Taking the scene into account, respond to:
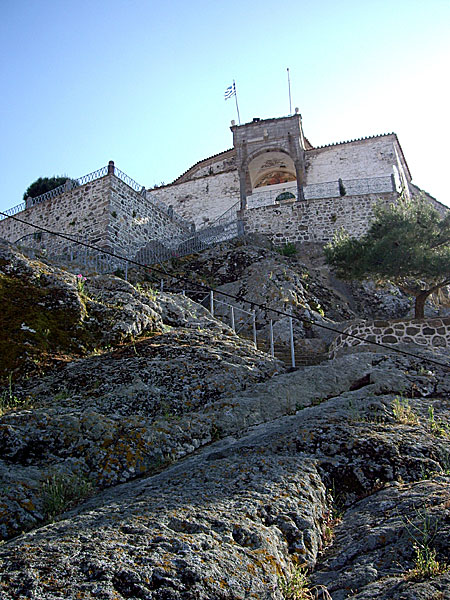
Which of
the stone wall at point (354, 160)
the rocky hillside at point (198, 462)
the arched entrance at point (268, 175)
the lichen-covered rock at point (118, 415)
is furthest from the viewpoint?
the stone wall at point (354, 160)

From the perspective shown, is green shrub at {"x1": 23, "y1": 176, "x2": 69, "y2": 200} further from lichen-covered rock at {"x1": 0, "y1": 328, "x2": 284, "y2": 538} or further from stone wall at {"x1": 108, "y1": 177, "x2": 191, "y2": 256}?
lichen-covered rock at {"x1": 0, "y1": 328, "x2": 284, "y2": 538}

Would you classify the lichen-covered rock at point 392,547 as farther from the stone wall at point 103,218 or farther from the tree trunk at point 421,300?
the stone wall at point 103,218

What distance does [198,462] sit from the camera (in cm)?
484

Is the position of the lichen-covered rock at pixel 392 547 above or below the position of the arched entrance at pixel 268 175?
below

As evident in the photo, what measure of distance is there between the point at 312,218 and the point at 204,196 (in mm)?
8258

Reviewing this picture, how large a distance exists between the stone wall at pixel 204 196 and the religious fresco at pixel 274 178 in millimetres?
2125

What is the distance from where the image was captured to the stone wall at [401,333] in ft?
41.0

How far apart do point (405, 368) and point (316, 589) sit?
5.42m

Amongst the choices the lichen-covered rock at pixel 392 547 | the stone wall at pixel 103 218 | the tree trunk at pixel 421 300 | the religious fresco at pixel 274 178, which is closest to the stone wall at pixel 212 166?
the religious fresco at pixel 274 178

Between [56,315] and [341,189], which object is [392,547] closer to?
[56,315]

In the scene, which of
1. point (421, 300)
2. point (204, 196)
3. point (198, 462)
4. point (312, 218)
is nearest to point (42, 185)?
point (204, 196)

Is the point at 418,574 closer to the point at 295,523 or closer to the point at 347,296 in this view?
the point at 295,523

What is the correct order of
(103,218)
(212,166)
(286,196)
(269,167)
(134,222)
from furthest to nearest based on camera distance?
(212,166) < (269,167) < (286,196) < (134,222) < (103,218)

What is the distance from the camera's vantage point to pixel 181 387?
713cm
